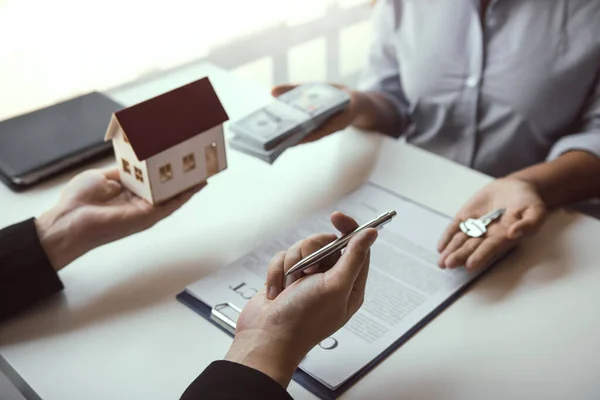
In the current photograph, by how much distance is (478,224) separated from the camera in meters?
0.92

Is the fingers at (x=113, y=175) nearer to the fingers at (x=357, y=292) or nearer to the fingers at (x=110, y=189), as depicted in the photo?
the fingers at (x=110, y=189)

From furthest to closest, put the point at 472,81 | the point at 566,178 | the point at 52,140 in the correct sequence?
the point at 472,81, the point at 52,140, the point at 566,178

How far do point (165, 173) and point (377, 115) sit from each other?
493 mm

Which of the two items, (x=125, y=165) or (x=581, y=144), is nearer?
(x=125, y=165)

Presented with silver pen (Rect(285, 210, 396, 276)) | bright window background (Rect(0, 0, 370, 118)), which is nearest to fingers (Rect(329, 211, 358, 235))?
silver pen (Rect(285, 210, 396, 276))

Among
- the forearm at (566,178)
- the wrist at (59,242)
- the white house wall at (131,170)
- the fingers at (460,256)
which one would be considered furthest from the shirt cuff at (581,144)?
the wrist at (59,242)

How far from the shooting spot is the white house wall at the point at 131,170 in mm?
896

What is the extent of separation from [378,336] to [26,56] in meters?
1.02

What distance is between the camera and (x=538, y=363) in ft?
2.47

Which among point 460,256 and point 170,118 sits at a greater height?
point 170,118

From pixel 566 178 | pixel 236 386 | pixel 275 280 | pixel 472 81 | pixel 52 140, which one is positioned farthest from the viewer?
pixel 472 81

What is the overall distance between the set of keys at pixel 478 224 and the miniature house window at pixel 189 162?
1.27ft

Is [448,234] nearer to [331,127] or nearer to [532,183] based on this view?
[532,183]

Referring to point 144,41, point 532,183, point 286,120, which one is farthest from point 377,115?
point 144,41
